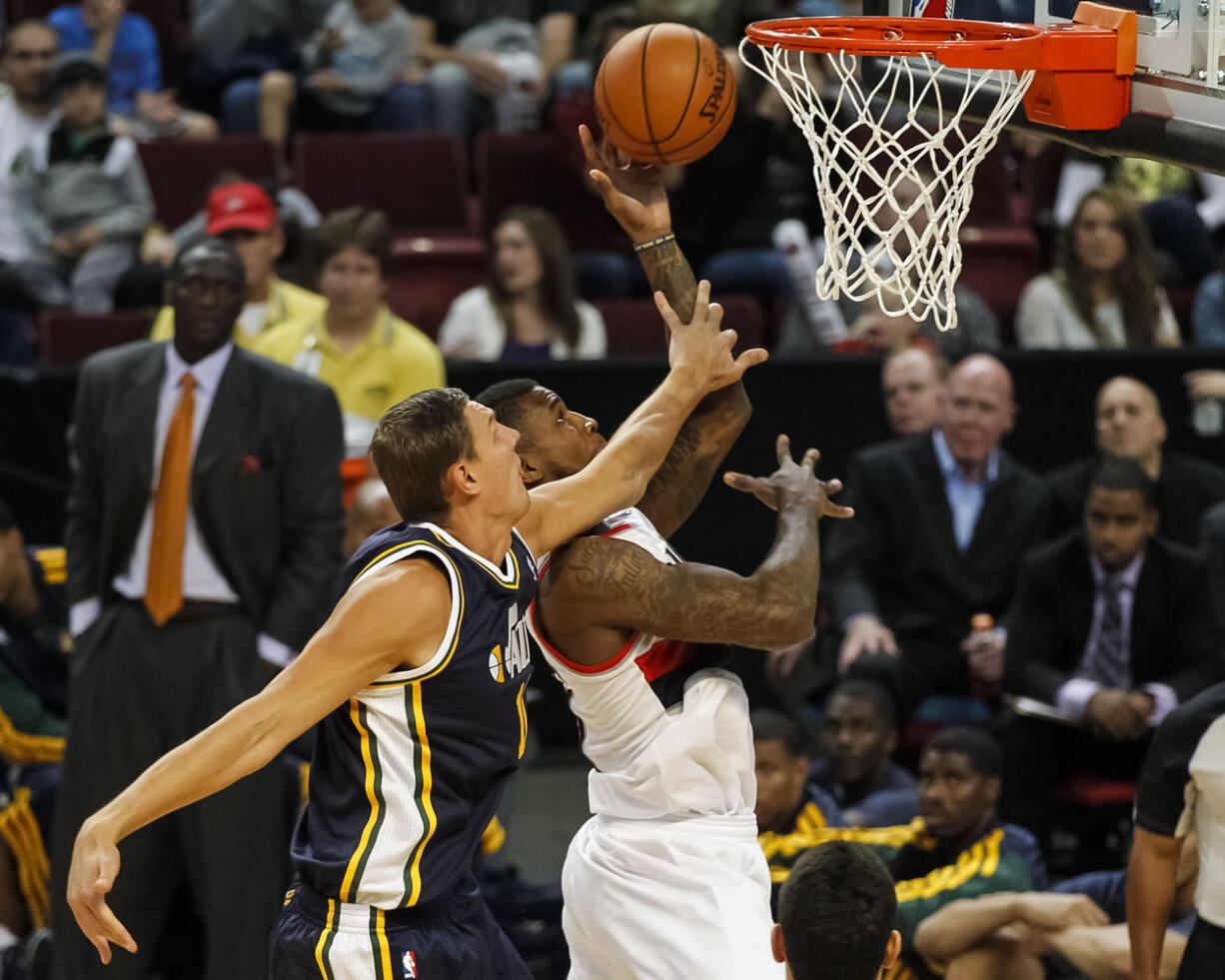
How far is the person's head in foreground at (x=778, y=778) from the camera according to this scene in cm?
546

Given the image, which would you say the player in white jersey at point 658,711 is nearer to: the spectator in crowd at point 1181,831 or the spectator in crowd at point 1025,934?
the spectator in crowd at point 1181,831

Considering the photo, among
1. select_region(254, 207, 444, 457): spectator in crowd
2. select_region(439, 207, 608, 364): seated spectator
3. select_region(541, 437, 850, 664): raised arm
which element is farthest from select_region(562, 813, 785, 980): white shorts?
select_region(439, 207, 608, 364): seated spectator

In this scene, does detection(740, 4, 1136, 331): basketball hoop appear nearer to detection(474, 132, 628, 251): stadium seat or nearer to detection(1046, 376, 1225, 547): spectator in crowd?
detection(1046, 376, 1225, 547): spectator in crowd

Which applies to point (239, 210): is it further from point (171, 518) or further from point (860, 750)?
point (860, 750)

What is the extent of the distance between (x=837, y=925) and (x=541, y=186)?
6179 mm

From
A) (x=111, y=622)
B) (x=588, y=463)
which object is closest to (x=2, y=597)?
(x=111, y=622)

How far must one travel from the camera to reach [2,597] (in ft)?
21.2

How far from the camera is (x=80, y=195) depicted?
28.6ft

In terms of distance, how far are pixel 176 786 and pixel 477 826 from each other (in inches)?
24.9

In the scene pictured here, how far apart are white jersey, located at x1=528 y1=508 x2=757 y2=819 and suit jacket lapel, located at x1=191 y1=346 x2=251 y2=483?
5.97 ft

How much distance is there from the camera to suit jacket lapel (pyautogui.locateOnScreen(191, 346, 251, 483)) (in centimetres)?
547

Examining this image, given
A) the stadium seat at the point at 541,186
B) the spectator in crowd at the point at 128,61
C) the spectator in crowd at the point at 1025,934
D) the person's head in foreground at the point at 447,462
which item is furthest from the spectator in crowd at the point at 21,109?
the person's head in foreground at the point at 447,462

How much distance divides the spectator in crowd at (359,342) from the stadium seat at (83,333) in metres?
1.23

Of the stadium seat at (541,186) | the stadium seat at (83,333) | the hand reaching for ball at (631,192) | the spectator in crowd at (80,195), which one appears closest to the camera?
the hand reaching for ball at (631,192)
